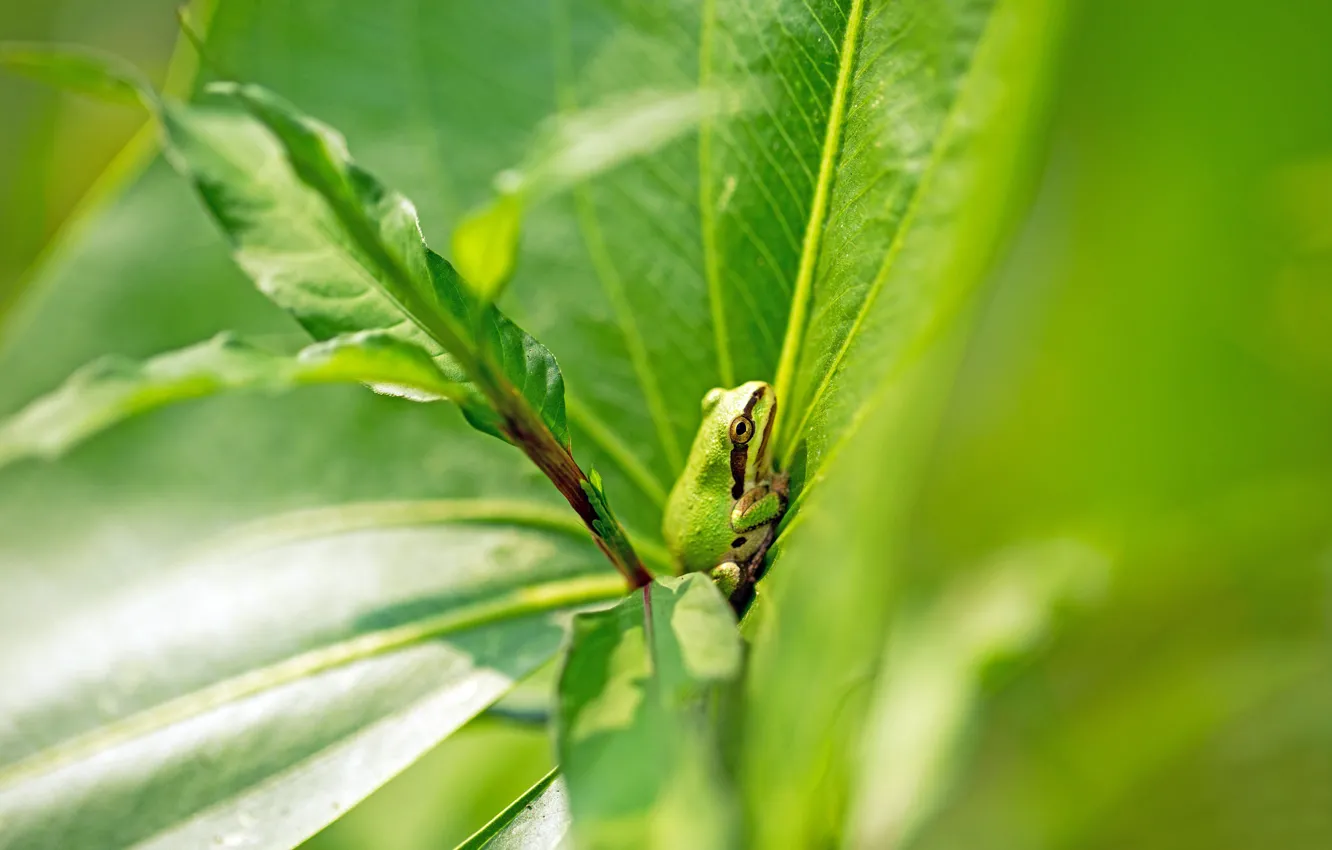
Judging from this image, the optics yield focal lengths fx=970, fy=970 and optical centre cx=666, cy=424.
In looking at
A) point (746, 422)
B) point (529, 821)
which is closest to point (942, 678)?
point (746, 422)

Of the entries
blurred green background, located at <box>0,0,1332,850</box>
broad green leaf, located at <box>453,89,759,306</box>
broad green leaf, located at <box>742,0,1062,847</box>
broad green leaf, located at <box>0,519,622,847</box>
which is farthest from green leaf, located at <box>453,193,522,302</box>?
blurred green background, located at <box>0,0,1332,850</box>

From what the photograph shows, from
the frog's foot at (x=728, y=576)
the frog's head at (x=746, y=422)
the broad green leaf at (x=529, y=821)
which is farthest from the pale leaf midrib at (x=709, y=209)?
the broad green leaf at (x=529, y=821)

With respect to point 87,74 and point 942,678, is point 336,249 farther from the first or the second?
point 942,678

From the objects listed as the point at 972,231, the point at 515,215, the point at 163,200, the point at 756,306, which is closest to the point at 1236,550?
the point at 756,306

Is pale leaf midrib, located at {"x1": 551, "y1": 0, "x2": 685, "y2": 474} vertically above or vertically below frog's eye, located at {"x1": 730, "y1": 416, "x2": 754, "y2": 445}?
above

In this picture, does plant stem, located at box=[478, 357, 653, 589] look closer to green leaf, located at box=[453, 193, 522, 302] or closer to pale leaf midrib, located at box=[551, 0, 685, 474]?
green leaf, located at box=[453, 193, 522, 302]

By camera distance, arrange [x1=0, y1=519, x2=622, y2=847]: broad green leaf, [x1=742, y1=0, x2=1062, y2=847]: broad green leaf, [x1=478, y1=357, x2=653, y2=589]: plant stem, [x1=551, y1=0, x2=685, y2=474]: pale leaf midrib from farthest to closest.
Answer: [x1=551, y1=0, x2=685, y2=474]: pale leaf midrib, [x1=0, y1=519, x2=622, y2=847]: broad green leaf, [x1=478, y1=357, x2=653, y2=589]: plant stem, [x1=742, y1=0, x2=1062, y2=847]: broad green leaf
